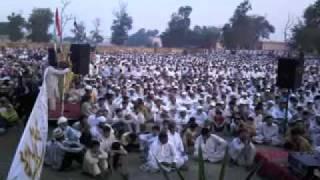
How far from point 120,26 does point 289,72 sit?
54.3 m

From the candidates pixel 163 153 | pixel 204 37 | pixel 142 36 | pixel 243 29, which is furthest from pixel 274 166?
pixel 142 36

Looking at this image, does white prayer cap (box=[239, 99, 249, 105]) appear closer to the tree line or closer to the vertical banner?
the vertical banner

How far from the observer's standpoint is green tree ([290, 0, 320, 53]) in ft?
126

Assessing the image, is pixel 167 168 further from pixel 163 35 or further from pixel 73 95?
pixel 163 35

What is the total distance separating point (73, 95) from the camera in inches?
503

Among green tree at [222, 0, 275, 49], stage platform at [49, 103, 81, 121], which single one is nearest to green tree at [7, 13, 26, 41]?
green tree at [222, 0, 275, 49]

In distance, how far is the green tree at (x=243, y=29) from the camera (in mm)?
56781

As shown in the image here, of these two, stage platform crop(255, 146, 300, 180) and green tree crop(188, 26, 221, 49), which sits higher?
green tree crop(188, 26, 221, 49)

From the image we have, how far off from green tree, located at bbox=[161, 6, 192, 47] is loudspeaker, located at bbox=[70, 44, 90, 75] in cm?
5137

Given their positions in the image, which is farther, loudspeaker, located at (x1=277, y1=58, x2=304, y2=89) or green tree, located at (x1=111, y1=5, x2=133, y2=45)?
green tree, located at (x1=111, y1=5, x2=133, y2=45)

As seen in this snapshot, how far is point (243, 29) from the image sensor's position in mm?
58156

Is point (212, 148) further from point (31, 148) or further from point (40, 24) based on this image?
point (40, 24)

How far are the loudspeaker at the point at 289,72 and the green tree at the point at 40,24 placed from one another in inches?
1557

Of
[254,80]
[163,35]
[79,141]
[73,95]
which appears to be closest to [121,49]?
[163,35]
